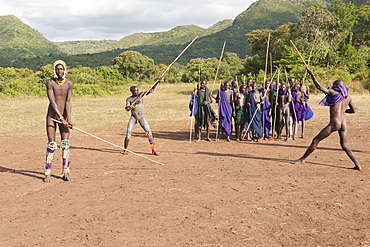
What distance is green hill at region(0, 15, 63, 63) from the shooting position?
146 m

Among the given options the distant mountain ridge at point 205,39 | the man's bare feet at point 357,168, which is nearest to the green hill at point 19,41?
the distant mountain ridge at point 205,39

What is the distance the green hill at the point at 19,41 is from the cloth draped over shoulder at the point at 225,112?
138269 millimetres

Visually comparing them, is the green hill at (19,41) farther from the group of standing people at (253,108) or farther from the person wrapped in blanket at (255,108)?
the person wrapped in blanket at (255,108)

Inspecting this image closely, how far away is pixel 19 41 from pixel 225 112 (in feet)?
555

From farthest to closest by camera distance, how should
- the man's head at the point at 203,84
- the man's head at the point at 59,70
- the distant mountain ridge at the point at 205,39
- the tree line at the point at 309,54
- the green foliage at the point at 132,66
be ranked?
the distant mountain ridge at the point at 205,39
the green foliage at the point at 132,66
the tree line at the point at 309,54
the man's head at the point at 203,84
the man's head at the point at 59,70

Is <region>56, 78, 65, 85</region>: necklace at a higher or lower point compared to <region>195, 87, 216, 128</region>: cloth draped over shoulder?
higher

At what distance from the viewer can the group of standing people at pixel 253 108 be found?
460 inches

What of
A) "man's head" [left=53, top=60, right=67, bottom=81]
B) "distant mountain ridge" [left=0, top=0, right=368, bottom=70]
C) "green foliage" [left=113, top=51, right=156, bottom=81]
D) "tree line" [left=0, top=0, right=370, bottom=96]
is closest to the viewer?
"man's head" [left=53, top=60, right=67, bottom=81]

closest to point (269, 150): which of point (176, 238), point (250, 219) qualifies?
point (250, 219)

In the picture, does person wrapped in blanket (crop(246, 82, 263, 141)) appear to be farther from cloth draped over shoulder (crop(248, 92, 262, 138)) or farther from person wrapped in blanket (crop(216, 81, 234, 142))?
person wrapped in blanket (crop(216, 81, 234, 142))

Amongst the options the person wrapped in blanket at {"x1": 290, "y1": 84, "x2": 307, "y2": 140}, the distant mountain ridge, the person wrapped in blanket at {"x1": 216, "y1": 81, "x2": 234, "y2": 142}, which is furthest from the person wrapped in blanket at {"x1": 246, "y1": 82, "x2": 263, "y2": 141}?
the distant mountain ridge

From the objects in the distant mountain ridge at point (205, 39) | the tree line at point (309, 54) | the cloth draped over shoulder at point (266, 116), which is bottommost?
the cloth draped over shoulder at point (266, 116)

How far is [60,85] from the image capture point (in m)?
7.04

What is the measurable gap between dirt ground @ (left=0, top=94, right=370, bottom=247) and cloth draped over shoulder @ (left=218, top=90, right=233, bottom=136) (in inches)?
75.0
